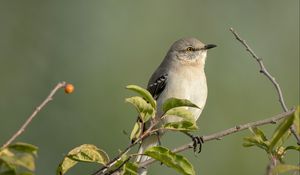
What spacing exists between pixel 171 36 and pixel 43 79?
2.34 metres

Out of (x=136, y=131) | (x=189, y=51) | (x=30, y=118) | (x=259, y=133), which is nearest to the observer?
(x=30, y=118)

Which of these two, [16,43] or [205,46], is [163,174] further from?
[16,43]

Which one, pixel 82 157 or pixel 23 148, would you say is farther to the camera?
pixel 82 157

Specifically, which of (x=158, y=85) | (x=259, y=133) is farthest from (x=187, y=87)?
(x=259, y=133)

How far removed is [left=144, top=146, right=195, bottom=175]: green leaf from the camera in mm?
3773

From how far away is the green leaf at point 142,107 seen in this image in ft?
13.9

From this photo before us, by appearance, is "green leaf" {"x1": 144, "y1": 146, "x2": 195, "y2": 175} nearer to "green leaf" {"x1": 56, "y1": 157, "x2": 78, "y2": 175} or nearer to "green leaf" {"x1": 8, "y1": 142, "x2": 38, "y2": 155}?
"green leaf" {"x1": 56, "y1": 157, "x2": 78, "y2": 175}

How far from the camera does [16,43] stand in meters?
13.8

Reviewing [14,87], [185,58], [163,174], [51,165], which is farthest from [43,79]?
[185,58]

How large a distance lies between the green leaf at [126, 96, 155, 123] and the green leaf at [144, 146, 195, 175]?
1.43 feet

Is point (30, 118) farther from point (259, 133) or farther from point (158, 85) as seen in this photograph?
point (158, 85)

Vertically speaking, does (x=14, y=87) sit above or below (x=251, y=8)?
below

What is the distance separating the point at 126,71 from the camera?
440 inches

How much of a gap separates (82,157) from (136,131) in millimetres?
532
